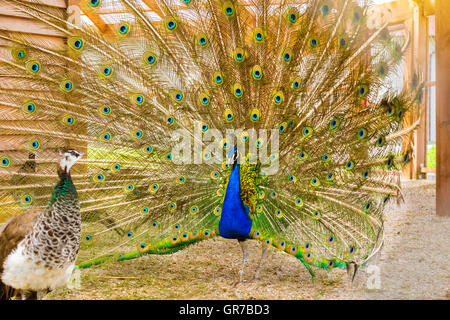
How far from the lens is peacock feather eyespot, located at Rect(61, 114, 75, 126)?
94.3 inches

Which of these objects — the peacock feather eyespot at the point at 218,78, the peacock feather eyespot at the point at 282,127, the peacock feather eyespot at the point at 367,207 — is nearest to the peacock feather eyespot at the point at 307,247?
the peacock feather eyespot at the point at 367,207

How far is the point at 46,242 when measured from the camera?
1.63m

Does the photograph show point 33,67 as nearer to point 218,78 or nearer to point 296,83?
point 218,78

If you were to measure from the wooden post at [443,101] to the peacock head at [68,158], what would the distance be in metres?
3.85

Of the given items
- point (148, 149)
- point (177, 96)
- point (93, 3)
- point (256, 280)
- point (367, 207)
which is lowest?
point (256, 280)

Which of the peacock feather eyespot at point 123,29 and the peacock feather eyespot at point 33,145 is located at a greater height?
the peacock feather eyespot at point 123,29

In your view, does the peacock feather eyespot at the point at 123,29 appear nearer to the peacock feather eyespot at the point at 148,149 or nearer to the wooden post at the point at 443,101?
the peacock feather eyespot at the point at 148,149

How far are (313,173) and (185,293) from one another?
3.50 feet

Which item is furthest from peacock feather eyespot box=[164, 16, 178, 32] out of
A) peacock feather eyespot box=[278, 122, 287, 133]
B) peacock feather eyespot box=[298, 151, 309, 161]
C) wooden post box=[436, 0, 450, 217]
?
wooden post box=[436, 0, 450, 217]

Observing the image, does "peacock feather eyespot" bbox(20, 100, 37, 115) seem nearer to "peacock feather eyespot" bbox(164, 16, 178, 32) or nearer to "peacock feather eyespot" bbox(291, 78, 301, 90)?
"peacock feather eyespot" bbox(164, 16, 178, 32)

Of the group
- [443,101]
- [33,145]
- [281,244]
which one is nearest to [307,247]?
[281,244]

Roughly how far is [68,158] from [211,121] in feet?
3.53

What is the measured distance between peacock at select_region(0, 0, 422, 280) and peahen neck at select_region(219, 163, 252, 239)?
0.01 meters

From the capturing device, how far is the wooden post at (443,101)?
4.03 meters
